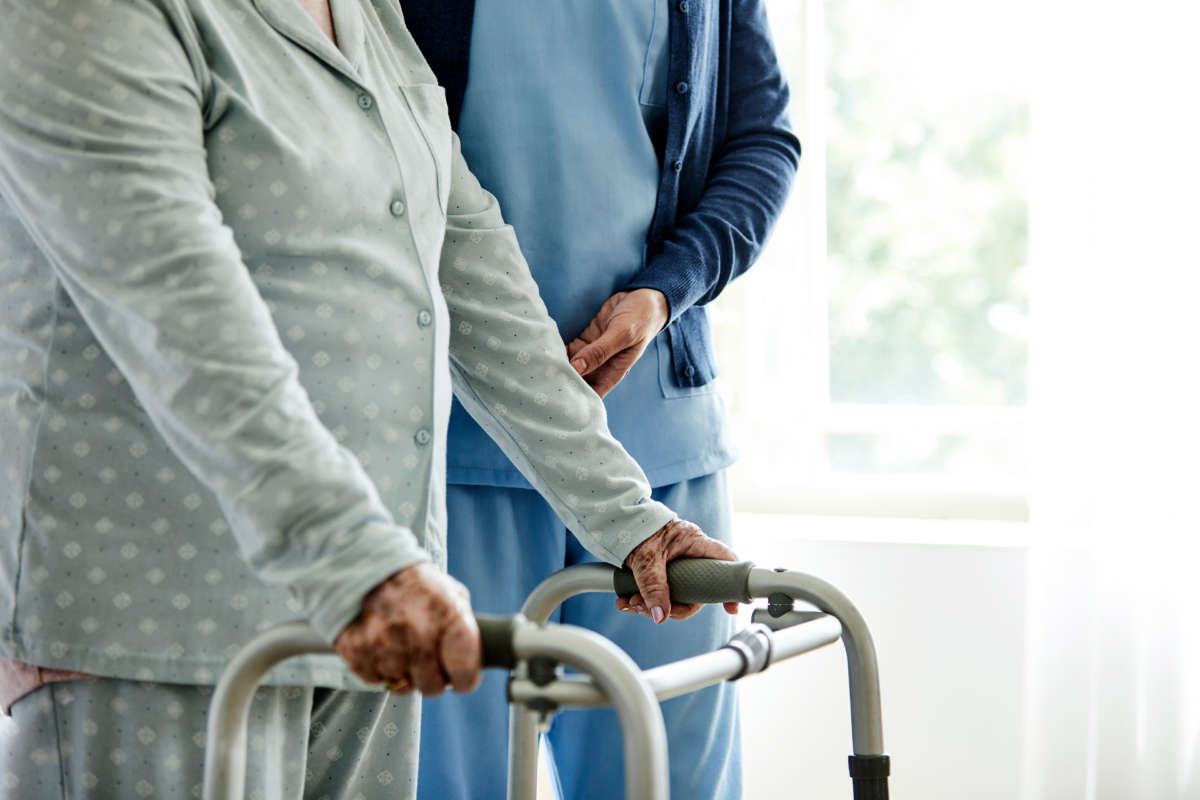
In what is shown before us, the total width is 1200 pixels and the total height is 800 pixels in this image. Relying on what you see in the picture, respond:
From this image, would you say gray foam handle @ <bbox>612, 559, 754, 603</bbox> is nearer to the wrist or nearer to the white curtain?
the wrist

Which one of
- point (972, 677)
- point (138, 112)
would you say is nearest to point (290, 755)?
point (138, 112)

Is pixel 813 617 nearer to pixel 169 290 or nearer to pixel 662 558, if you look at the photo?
pixel 662 558

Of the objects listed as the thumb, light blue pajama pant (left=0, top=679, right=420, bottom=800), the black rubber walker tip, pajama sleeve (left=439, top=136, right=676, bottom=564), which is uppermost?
pajama sleeve (left=439, top=136, right=676, bottom=564)

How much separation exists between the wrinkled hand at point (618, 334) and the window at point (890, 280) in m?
1.03

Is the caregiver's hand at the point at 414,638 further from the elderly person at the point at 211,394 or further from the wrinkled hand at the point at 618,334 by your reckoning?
the wrinkled hand at the point at 618,334

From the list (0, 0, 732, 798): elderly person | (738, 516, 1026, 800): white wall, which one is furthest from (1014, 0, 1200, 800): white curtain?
(0, 0, 732, 798): elderly person

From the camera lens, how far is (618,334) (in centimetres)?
130

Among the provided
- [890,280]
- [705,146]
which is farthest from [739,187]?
[890,280]

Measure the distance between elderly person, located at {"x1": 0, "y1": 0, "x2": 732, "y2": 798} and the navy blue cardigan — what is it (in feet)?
1.10

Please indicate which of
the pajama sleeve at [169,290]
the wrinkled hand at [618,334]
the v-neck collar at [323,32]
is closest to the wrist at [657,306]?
the wrinkled hand at [618,334]

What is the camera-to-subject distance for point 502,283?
1163 millimetres

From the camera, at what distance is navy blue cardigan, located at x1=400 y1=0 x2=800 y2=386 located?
1354mm

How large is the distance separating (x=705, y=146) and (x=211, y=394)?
36.1 inches

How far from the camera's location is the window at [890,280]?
2.31 meters
